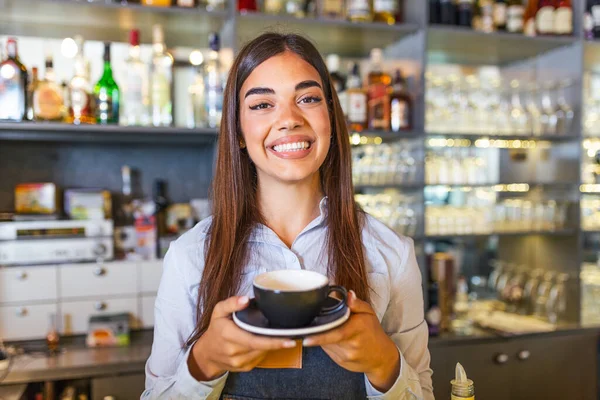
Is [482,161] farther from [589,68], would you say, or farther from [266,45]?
[266,45]

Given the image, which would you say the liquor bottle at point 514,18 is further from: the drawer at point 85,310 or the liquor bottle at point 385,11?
the drawer at point 85,310

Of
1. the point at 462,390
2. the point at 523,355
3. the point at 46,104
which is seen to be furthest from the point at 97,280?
the point at 523,355

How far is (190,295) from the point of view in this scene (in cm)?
99

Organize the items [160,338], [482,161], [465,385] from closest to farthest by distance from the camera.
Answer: [465,385]
[160,338]
[482,161]

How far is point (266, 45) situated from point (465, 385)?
70cm

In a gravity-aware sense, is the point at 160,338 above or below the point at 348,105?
below

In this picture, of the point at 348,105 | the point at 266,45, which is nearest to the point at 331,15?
the point at 348,105

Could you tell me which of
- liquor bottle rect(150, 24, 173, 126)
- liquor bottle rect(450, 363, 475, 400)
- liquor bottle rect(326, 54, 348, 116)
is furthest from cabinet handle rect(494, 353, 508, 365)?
liquor bottle rect(150, 24, 173, 126)

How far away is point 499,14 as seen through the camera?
2.22m

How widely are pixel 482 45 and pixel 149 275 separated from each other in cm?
175

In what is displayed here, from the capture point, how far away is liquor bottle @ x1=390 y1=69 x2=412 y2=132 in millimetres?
2057

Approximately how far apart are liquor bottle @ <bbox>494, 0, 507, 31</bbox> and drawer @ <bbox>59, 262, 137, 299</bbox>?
6.03 ft

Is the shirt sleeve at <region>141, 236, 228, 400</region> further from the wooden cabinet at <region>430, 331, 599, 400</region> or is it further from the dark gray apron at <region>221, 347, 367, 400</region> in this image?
the wooden cabinet at <region>430, 331, 599, 400</region>

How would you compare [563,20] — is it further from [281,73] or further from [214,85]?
[281,73]
